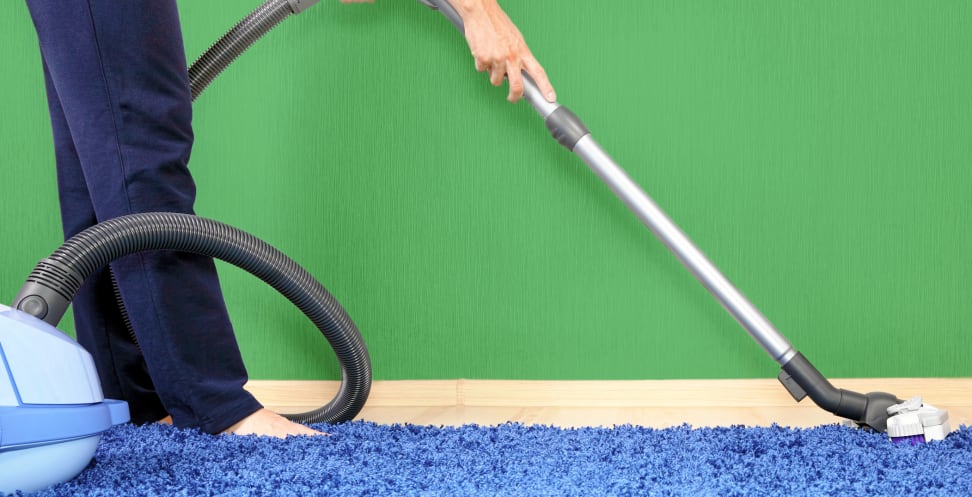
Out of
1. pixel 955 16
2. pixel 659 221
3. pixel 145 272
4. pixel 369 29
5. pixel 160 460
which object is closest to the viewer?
pixel 160 460

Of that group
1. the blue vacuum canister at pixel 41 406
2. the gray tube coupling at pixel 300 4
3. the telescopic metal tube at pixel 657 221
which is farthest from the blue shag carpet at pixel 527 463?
the gray tube coupling at pixel 300 4

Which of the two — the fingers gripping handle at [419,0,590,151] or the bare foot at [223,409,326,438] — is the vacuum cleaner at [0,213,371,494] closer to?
the bare foot at [223,409,326,438]

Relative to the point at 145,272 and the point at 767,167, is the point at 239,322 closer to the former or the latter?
the point at 145,272

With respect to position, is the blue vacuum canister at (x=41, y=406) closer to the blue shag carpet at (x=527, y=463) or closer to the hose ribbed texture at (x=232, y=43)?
the blue shag carpet at (x=527, y=463)

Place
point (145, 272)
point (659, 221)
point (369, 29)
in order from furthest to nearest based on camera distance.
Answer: point (369, 29)
point (659, 221)
point (145, 272)

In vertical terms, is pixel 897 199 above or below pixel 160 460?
below

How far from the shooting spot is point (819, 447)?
0.91 m

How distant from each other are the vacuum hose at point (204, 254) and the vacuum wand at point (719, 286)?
41cm

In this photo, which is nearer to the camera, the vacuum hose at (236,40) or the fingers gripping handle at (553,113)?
the fingers gripping handle at (553,113)

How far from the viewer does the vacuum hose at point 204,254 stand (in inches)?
32.9

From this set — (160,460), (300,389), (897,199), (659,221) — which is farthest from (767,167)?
(160,460)

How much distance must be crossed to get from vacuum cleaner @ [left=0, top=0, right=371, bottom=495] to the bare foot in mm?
174

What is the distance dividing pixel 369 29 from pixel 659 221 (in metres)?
0.64

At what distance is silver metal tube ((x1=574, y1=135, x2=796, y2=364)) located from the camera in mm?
1076
